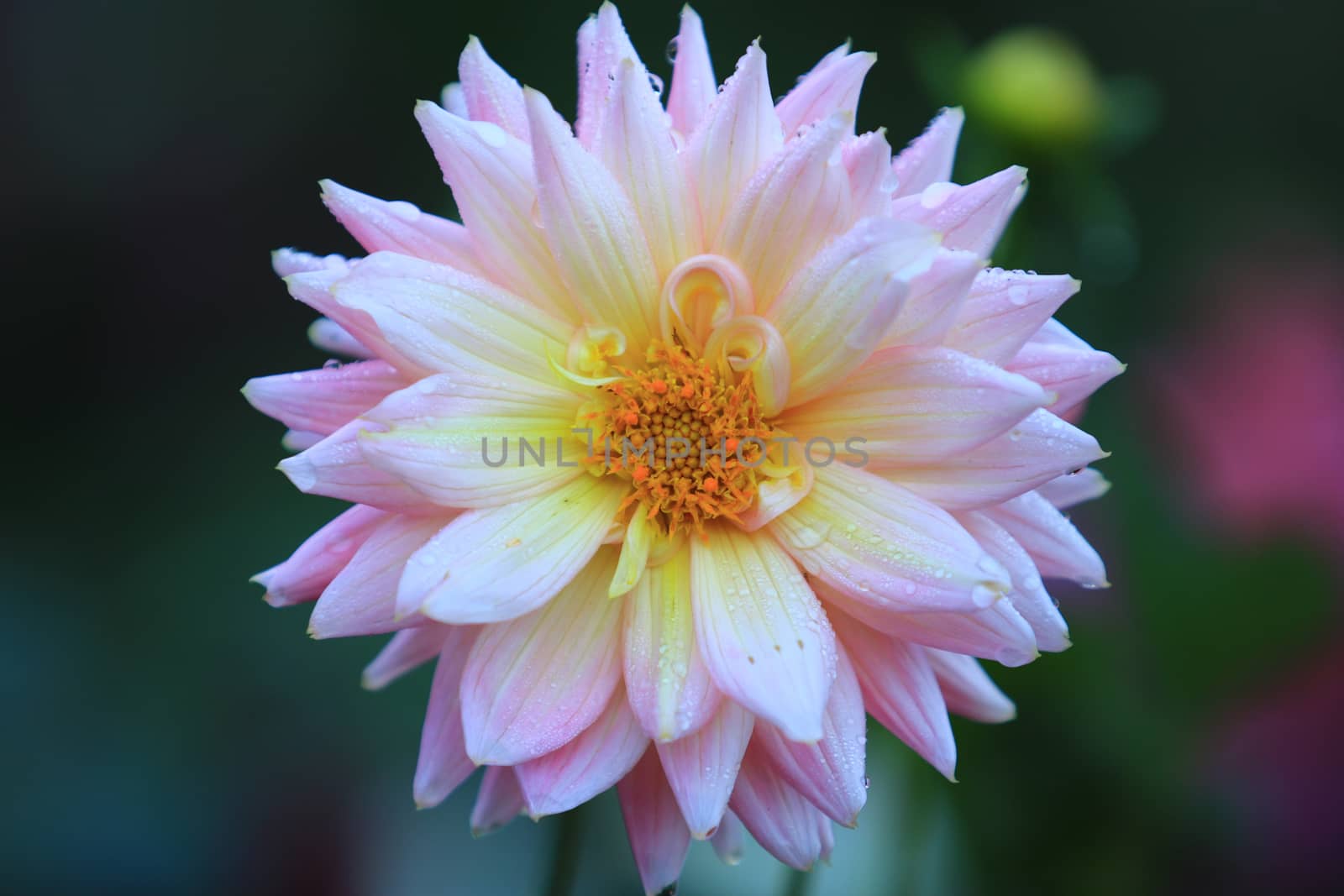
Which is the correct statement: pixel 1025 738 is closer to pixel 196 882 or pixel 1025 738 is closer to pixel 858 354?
pixel 858 354

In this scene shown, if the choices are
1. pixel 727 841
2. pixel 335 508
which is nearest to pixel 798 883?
pixel 727 841

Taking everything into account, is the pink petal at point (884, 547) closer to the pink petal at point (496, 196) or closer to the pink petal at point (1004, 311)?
the pink petal at point (1004, 311)

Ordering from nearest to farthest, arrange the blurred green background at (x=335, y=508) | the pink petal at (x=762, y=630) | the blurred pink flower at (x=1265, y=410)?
the pink petal at (x=762, y=630) < the blurred green background at (x=335, y=508) < the blurred pink flower at (x=1265, y=410)

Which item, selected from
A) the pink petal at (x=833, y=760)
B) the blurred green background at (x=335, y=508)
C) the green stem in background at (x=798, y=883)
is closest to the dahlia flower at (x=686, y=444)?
the pink petal at (x=833, y=760)

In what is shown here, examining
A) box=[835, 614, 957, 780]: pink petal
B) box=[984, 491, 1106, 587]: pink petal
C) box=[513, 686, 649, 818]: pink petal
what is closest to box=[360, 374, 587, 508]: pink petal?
box=[513, 686, 649, 818]: pink petal

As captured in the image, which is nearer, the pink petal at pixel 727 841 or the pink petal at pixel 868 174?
the pink petal at pixel 868 174

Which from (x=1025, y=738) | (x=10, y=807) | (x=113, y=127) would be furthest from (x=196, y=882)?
(x=113, y=127)

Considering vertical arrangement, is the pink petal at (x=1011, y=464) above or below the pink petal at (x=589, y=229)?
below
